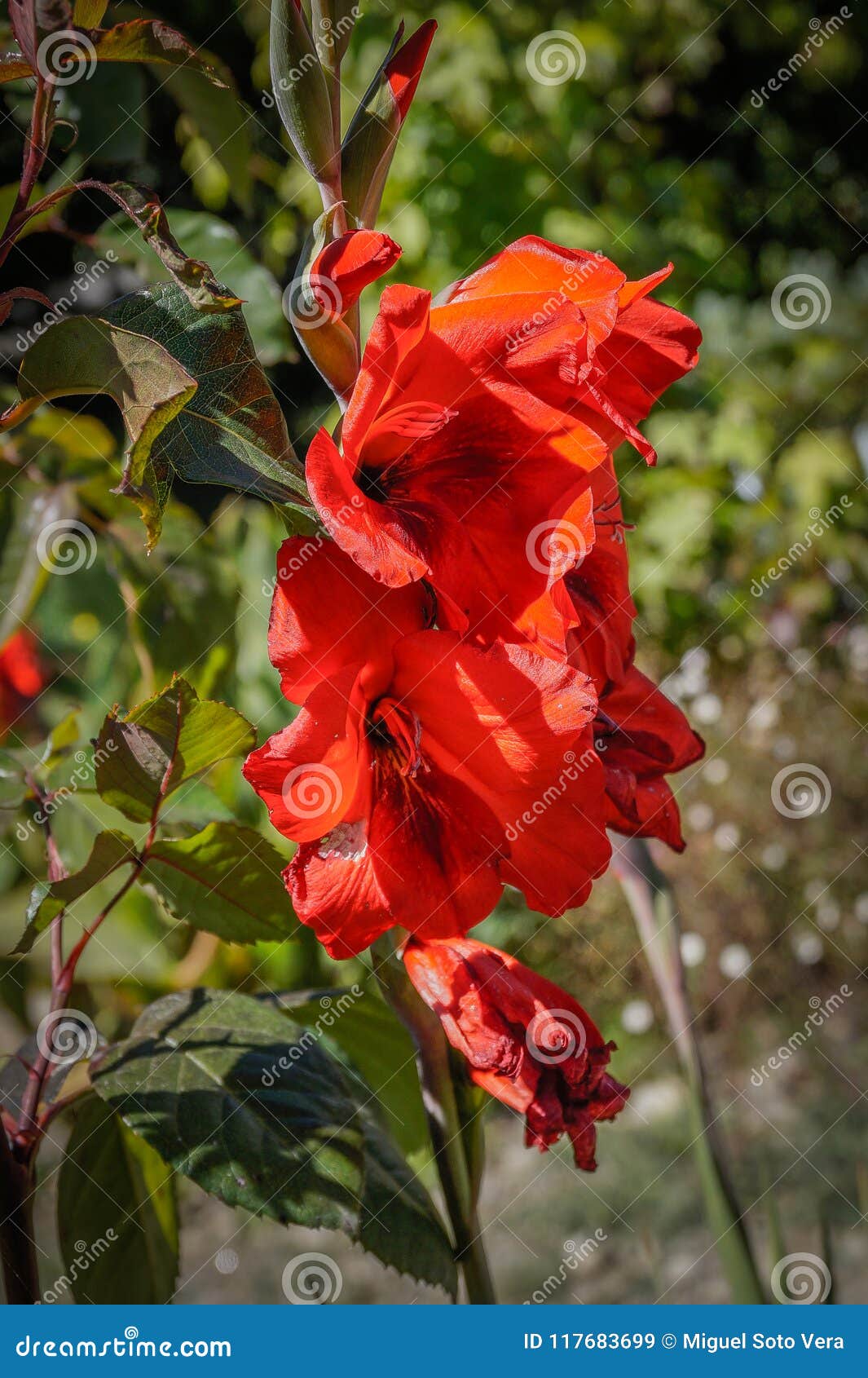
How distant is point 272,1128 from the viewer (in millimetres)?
590

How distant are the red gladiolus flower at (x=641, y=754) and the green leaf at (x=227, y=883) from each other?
19cm

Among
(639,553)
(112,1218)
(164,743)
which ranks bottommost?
(112,1218)

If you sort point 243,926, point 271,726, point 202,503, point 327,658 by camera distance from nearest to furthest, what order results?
1. point 327,658
2. point 243,926
3. point 271,726
4. point 202,503

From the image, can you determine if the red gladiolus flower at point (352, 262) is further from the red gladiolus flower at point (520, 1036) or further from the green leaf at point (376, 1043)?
the green leaf at point (376, 1043)

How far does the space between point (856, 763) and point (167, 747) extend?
2.67 metres

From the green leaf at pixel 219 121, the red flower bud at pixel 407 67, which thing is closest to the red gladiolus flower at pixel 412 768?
the red flower bud at pixel 407 67

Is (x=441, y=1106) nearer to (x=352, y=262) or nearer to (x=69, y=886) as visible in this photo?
(x=69, y=886)

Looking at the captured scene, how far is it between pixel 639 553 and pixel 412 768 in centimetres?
239

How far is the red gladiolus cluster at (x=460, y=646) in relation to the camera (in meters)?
0.47

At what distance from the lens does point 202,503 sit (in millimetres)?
1503

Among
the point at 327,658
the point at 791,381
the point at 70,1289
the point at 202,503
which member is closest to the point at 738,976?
the point at 791,381

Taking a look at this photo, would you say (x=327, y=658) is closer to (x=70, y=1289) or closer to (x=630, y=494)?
(x=70, y=1289)

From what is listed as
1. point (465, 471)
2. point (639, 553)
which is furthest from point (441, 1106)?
point (639, 553)

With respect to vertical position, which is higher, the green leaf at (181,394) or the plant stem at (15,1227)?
the green leaf at (181,394)
